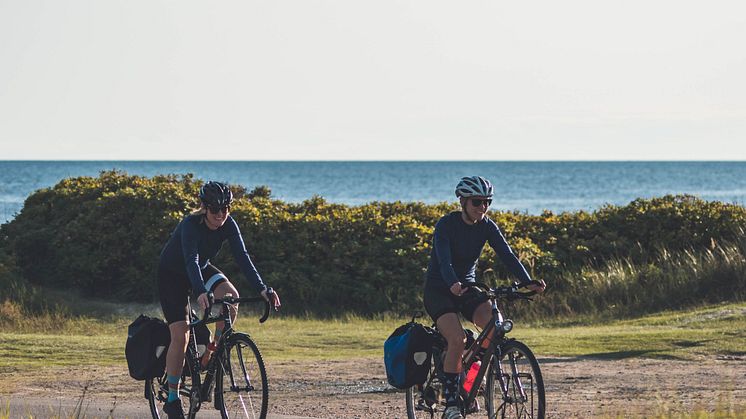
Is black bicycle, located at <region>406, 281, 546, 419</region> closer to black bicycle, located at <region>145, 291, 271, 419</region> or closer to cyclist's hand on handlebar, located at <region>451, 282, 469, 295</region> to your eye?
cyclist's hand on handlebar, located at <region>451, 282, 469, 295</region>

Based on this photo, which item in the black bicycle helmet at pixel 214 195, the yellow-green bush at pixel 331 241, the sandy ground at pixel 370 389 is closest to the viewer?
the black bicycle helmet at pixel 214 195

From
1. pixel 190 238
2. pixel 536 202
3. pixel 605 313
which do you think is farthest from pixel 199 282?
pixel 536 202

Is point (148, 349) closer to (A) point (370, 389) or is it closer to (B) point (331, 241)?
(A) point (370, 389)

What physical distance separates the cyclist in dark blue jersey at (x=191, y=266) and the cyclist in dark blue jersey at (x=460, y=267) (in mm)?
1254

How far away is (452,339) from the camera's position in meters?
7.81

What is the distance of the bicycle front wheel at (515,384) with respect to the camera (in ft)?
24.2

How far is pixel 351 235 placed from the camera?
1967 cm

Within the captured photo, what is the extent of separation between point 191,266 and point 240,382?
0.93m

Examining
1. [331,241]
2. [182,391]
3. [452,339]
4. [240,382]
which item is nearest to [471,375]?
[452,339]

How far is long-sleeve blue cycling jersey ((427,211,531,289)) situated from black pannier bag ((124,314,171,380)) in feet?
7.07

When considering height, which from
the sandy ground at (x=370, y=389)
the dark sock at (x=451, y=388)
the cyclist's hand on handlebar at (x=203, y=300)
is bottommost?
the sandy ground at (x=370, y=389)

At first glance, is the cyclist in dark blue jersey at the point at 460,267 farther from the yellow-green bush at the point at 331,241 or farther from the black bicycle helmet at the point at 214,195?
the yellow-green bush at the point at 331,241

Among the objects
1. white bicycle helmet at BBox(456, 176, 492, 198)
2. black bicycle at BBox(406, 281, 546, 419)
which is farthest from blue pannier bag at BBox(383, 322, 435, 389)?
white bicycle helmet at BBox(456, 176, 492, 198)

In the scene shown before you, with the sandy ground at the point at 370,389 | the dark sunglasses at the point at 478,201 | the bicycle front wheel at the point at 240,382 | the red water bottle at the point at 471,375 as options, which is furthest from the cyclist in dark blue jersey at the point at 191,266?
the dark sunglasses at the point at 478,201
